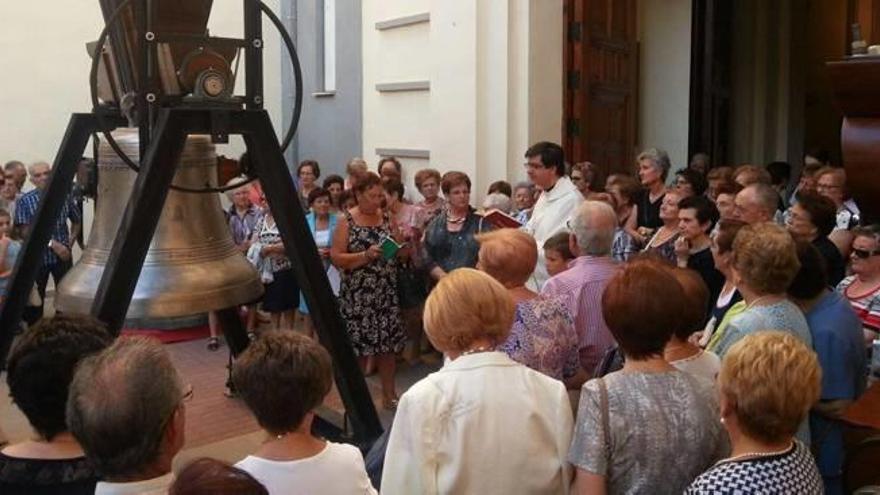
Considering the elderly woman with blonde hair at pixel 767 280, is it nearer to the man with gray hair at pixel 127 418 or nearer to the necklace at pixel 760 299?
the necklace at pixel 760 299

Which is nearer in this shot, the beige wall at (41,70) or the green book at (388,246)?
the green book at (388,246)

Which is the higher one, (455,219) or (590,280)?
(455,219)

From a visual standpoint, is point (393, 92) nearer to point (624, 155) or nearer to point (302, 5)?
point (624, 155)

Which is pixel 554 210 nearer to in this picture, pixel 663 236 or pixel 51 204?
pixel 663 236

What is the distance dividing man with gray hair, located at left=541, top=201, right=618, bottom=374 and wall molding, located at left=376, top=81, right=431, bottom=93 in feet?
17.0

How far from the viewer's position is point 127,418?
1.98 m

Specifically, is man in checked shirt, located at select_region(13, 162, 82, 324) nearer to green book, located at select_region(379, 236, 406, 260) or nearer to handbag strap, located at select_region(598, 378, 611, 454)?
green book, located at select_region(379, 236, 406, 260)

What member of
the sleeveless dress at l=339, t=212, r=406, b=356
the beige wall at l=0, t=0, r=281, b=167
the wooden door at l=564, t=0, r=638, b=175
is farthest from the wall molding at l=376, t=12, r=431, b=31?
the sleeveless dress at l=339, t=212, r=406, b=356

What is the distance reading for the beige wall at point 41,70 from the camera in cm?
1132

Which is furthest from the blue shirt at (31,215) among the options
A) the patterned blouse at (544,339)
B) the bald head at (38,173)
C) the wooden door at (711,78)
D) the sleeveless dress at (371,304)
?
the patterned blouse at (544,339)

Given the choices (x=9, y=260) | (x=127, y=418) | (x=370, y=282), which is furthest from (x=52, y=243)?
(x=127, y=418)

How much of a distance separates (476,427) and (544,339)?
30.5 inches

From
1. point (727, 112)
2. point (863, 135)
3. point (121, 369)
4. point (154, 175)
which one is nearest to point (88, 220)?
point (727, 112)

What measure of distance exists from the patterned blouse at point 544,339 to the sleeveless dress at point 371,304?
9.98 feet
